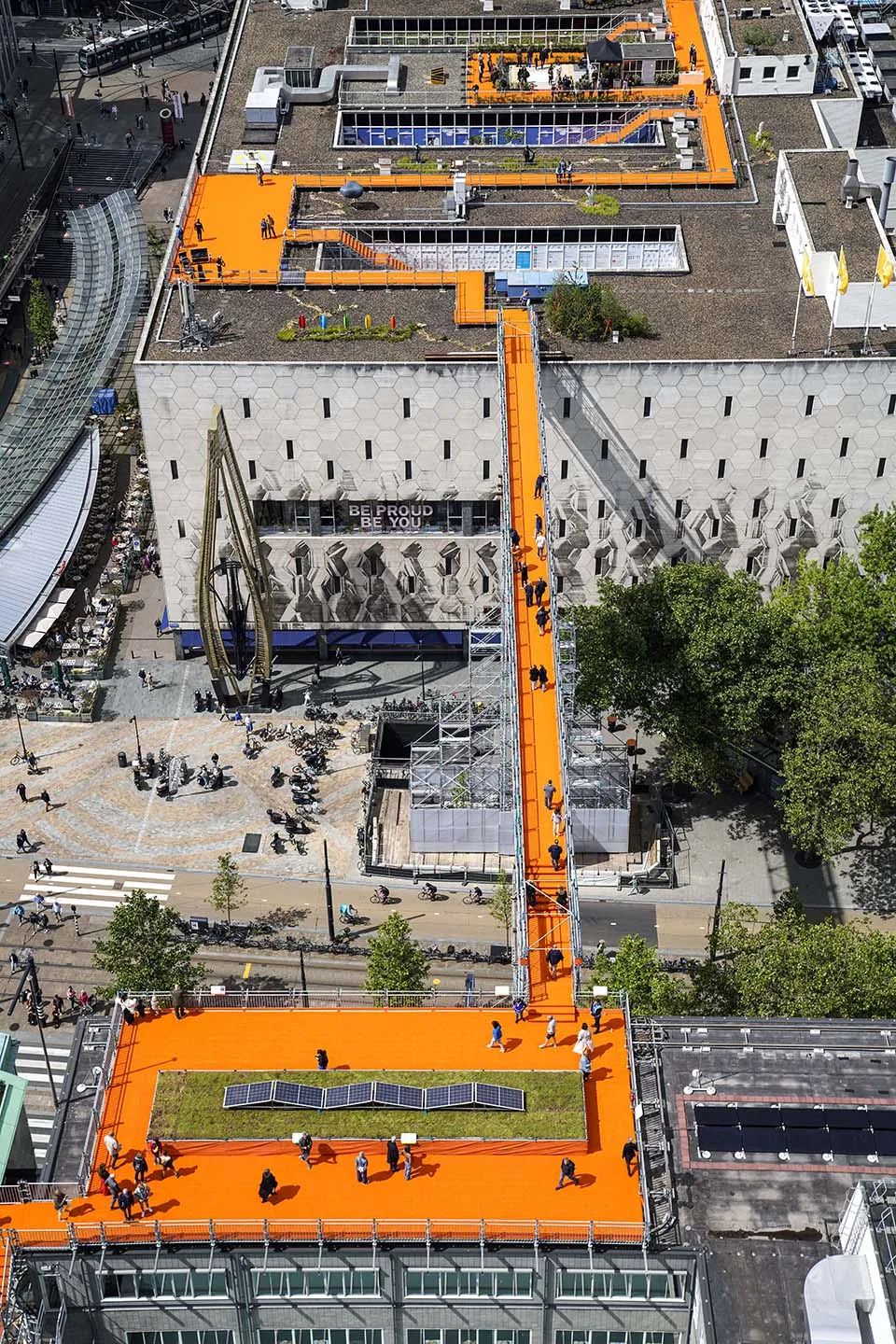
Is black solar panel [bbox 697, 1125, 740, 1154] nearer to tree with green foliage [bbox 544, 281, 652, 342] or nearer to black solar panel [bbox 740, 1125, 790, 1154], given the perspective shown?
black solar panel [bbox 740, 1125, 790, 1154]

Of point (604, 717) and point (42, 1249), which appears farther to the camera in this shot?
point (604, 717)

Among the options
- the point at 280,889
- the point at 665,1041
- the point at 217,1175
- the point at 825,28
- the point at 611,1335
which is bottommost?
the point at 611,1335

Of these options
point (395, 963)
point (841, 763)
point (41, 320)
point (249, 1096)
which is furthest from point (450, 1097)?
point (41, 320)

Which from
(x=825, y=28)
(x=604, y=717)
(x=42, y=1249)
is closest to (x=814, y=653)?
(x=604, y=717)

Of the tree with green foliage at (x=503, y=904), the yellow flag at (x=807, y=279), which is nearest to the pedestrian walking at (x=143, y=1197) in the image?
the tree with green foliage at (x=503, y=904)

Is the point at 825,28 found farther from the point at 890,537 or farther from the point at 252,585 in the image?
the point at 252,585

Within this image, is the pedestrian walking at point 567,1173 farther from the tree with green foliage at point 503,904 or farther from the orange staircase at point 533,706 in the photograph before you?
the tree with green foliage at point 503,904
